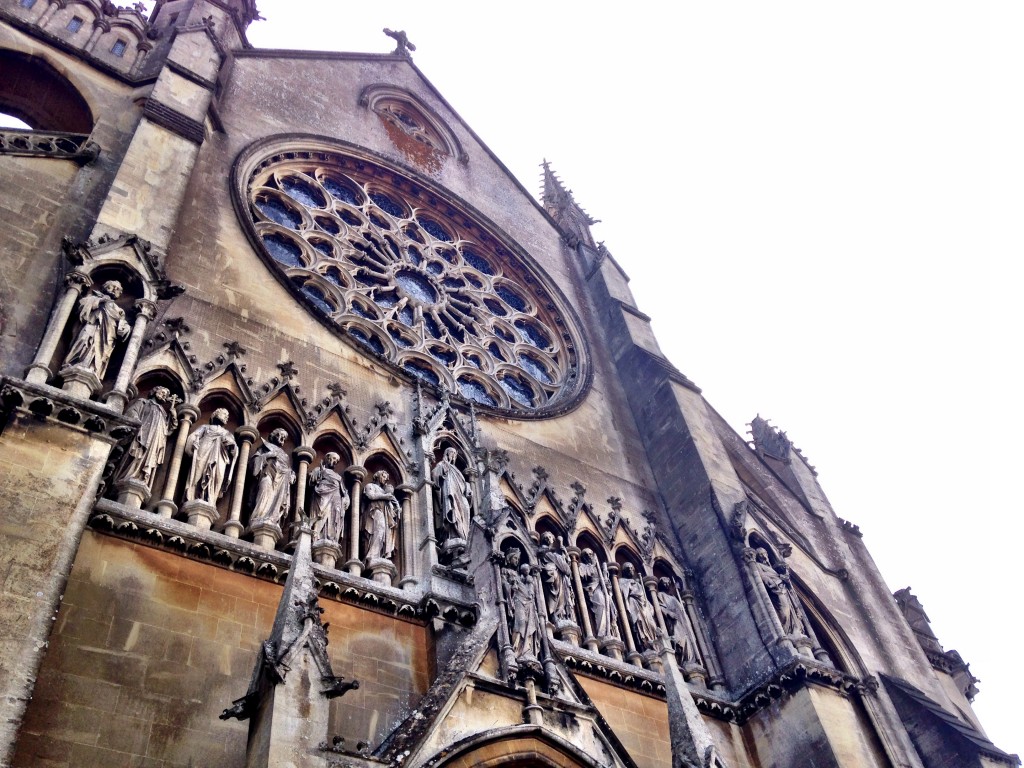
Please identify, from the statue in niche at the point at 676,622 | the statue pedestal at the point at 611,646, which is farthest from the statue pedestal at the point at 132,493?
the statue in niche at the point at 676,622

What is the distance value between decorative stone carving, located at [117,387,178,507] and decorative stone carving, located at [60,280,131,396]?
52cm

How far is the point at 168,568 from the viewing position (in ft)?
27.0

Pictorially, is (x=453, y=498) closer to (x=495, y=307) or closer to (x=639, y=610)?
(x=639, y=610)

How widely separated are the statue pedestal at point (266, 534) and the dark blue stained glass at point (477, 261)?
10.0m

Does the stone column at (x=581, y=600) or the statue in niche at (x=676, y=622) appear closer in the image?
the stone column at (x=581, y=600)

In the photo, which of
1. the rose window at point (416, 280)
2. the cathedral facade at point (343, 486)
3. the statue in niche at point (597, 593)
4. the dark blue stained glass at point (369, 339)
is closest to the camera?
the cathedral facade at point (343, 486)

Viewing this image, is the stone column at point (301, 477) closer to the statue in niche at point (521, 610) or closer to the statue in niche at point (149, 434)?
the statue in niche at point (149, 434)

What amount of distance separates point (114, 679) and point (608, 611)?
617 cm

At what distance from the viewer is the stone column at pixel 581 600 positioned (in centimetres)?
1114

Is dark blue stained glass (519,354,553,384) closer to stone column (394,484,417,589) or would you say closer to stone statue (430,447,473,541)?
stone statue (430,447,473,541)

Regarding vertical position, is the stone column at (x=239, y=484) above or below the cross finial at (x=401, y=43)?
below

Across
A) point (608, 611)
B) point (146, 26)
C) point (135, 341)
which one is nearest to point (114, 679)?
point (135, 341)

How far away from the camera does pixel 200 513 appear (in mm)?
8812

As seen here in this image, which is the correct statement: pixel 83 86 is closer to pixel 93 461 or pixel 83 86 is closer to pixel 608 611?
pixel 93 461
